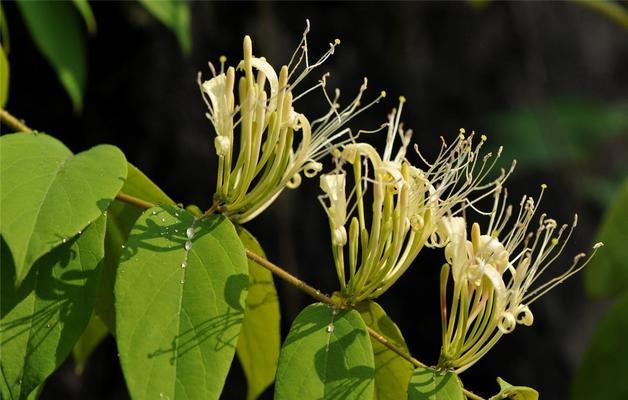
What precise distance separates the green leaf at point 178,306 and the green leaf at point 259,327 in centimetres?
14

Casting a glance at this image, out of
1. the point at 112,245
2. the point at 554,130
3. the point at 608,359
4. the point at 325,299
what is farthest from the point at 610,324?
the point at 554,130

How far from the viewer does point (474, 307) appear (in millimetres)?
917

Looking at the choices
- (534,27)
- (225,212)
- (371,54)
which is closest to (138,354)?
(225,212)

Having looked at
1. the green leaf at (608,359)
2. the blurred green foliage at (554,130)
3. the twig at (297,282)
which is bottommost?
the twig at (297,282)

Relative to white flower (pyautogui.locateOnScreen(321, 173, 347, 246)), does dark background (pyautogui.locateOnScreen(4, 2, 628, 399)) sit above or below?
above

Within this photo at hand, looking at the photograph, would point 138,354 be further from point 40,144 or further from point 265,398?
point 265,398

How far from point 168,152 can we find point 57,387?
78cm

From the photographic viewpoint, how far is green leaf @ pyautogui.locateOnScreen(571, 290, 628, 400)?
146 cm

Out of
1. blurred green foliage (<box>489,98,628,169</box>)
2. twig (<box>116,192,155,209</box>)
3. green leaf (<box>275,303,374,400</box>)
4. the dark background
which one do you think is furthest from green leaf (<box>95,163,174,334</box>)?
blurred green foliage (<box>489,98,628,169</box>)

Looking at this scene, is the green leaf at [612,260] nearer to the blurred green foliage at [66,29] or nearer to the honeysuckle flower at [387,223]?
the honeysuckle flower at [387,223]

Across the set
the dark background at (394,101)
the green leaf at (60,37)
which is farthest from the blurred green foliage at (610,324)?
the dark background at (394,101)

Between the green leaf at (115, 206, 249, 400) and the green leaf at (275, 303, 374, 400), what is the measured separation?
60mm

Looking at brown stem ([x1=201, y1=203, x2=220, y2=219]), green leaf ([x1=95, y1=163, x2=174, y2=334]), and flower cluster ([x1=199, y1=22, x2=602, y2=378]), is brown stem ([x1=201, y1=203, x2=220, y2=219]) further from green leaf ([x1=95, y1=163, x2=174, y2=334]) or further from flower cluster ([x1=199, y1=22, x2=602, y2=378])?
green leaf ([x1=95, y1=163, x2=174, y2=334])

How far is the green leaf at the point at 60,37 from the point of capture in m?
1.41
